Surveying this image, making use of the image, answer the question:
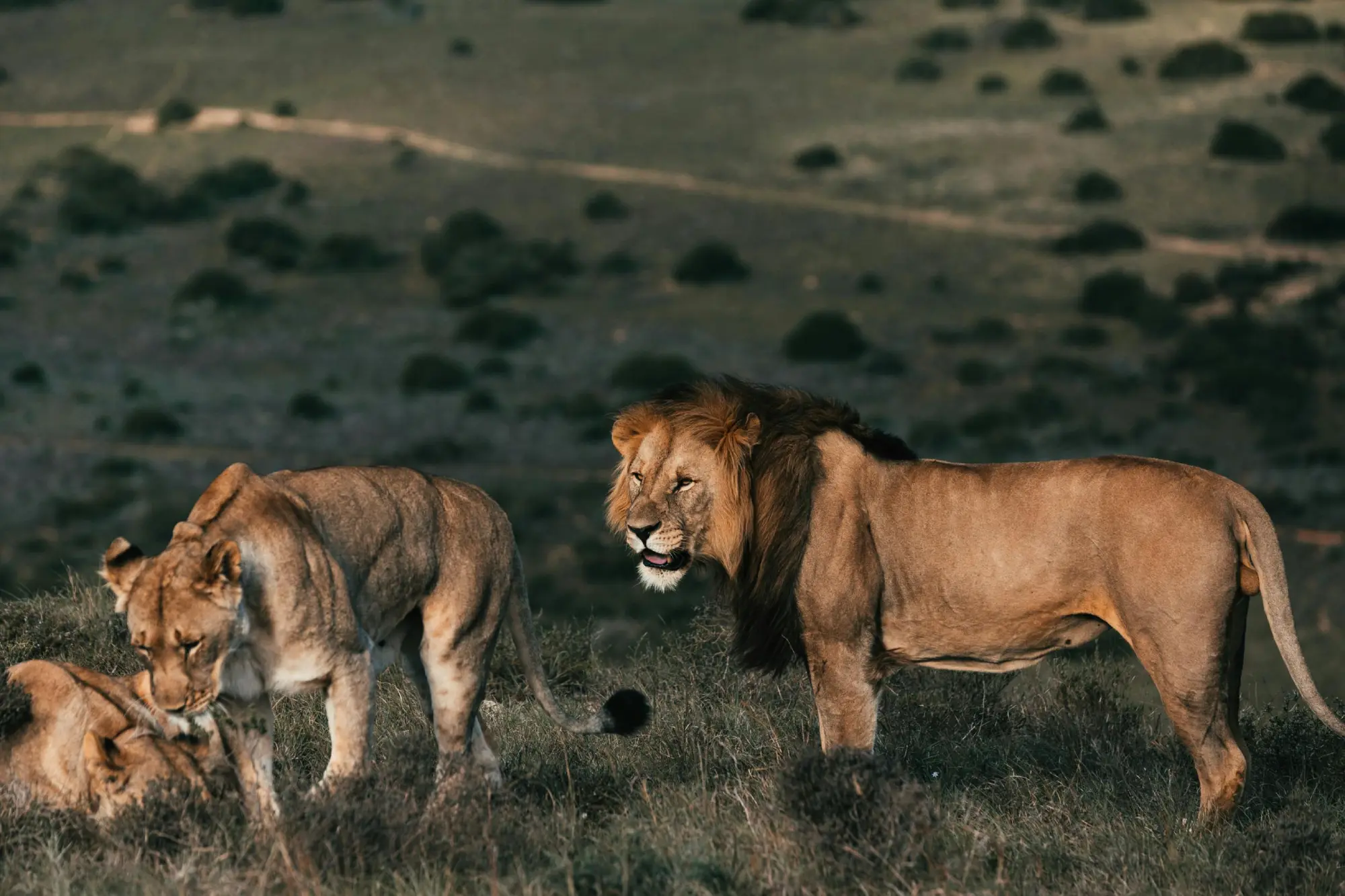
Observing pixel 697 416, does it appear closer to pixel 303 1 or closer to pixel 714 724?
pixel 714 724

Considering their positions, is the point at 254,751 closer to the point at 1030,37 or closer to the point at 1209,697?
the point at 1209,697

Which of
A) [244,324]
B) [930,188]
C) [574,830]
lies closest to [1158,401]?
[930,188]

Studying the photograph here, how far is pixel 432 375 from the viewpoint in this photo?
158 ft

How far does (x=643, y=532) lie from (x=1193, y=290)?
4474cm

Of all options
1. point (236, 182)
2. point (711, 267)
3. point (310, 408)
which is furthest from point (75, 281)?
point (711, 267)

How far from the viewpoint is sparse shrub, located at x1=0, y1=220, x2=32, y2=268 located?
53406mm

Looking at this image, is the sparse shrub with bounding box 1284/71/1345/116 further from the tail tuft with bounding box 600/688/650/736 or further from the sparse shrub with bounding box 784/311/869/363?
the tail tuft with bounding box 600/688/650/736

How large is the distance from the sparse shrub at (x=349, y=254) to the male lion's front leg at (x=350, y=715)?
47785mm

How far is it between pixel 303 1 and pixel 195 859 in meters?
68.3

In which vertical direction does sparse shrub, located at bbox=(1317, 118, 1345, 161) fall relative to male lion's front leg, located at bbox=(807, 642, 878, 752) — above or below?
below

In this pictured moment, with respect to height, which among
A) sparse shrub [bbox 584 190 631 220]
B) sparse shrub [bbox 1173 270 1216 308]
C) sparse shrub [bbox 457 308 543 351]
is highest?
sparse shrub [bbox 1173 270 1216 308]

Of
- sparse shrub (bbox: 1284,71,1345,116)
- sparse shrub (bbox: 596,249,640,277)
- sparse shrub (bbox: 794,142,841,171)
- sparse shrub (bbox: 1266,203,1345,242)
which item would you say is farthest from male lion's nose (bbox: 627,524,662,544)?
sparse shrub (bbox: 1284,71,1345,116)

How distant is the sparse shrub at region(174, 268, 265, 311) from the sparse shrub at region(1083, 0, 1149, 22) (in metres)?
32.8

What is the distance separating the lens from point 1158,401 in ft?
148
